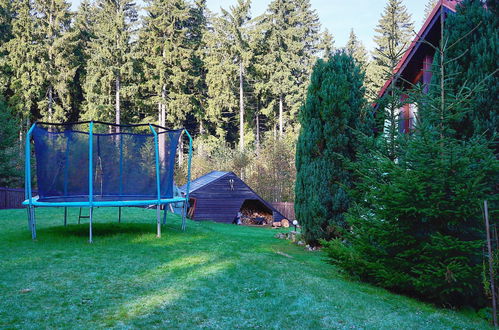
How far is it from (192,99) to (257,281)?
98.2 ft

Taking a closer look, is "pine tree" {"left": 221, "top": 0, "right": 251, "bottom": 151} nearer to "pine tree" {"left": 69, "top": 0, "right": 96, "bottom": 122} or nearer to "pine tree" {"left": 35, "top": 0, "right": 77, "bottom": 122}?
"pine tree" {"left": 69, "top": 0, "right": 96, "bottom": 122}

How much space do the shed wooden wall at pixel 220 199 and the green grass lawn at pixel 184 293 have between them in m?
11.0

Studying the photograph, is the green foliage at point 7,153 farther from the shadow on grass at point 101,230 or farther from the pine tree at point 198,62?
the pine tree at point 198,62

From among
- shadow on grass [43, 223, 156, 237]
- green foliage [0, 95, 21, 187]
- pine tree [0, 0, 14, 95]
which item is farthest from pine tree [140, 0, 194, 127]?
shadow on grass [43, 223, 156, 237]

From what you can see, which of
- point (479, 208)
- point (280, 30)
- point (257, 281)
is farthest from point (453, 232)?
point (280, 30)

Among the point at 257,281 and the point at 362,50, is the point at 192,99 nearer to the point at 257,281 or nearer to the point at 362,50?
the point at 362,50

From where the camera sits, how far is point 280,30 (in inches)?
1415

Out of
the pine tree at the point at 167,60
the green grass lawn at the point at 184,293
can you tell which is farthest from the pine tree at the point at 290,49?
the green grass lawn at the point at 184,293

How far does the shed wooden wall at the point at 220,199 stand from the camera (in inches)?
703

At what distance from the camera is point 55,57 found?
30688 mm

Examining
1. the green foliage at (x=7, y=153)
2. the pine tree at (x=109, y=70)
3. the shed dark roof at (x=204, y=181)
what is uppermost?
the pine tree at (x=109, y=70)

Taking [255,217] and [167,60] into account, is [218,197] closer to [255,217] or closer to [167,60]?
[255,217]

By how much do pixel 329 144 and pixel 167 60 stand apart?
2635 centimetres

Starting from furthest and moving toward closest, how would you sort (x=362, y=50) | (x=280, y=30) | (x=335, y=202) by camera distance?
(x=362, y=50) < (x=280, y=30) < (x=335, y=202)
